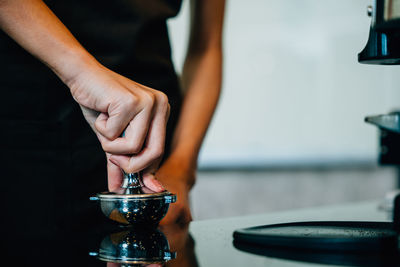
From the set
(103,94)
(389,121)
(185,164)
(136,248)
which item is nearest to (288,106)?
(185,164)

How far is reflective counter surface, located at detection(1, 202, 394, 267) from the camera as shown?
404 millimetres

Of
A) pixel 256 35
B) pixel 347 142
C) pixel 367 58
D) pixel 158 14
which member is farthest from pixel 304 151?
pixel 367 58

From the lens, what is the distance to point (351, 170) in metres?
2.76

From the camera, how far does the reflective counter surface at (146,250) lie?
40 centimetres

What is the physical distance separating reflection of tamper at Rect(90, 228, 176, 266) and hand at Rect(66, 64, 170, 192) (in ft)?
0.20

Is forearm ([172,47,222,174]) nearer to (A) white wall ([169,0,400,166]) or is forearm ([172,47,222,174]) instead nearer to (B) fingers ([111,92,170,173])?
(B) fingers ([111,92,170,173])

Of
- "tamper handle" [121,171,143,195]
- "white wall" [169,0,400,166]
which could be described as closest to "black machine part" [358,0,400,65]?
"tamper handle" [121,171,143,195]

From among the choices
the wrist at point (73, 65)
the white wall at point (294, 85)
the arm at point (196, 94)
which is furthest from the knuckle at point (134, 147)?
the white wall at point (294, 85)

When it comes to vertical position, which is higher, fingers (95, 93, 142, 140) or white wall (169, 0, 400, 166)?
white wall (169, 0, 400, 166)

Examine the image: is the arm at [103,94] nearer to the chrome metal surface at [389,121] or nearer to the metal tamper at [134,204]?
the metal tamper at [134,204]

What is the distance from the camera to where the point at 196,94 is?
1041mm

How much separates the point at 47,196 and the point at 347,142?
2058 millimetres

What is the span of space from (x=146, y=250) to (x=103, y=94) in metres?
0.21

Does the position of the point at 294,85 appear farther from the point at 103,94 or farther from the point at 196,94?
the point at 103,94
